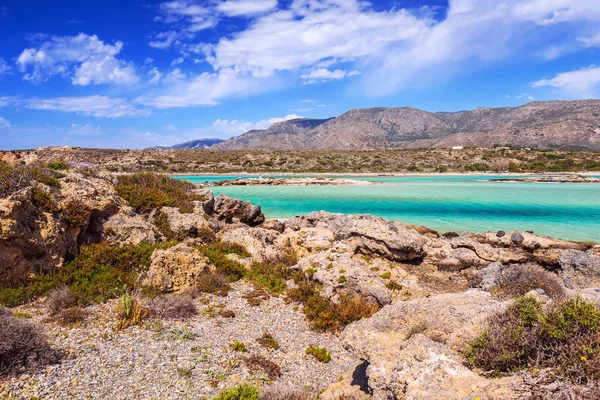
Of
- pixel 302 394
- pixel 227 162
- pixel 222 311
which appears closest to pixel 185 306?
pixel 222 311

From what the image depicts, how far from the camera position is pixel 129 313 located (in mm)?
8648

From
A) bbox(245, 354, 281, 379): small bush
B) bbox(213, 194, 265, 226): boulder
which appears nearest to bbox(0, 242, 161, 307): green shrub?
bbox(245, 354, 281, 379): small bush

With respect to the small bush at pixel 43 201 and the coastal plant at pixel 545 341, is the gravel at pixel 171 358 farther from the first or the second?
the small bush at pixel 43 201

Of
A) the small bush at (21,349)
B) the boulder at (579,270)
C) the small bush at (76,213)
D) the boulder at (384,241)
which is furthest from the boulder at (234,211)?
the boulder at (579,270)

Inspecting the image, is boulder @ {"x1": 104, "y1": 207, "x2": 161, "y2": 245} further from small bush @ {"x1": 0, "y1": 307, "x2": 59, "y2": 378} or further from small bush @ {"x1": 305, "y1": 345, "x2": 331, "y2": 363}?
small bush @ {"x1": 305, "y1": 345, "x2": 331, "y2": 363}

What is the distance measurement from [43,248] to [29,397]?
20.1 ft

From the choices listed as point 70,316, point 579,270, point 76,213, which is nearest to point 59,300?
point 70,316

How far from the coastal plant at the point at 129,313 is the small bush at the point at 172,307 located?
0.91 feet

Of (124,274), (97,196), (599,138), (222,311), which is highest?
(599,138)

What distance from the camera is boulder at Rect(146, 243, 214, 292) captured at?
10602mm

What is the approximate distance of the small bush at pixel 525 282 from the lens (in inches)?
434

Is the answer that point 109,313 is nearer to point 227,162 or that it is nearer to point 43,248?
point 43,248

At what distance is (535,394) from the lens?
3.54 meters

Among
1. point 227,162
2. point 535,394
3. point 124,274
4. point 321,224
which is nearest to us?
point 535,394
